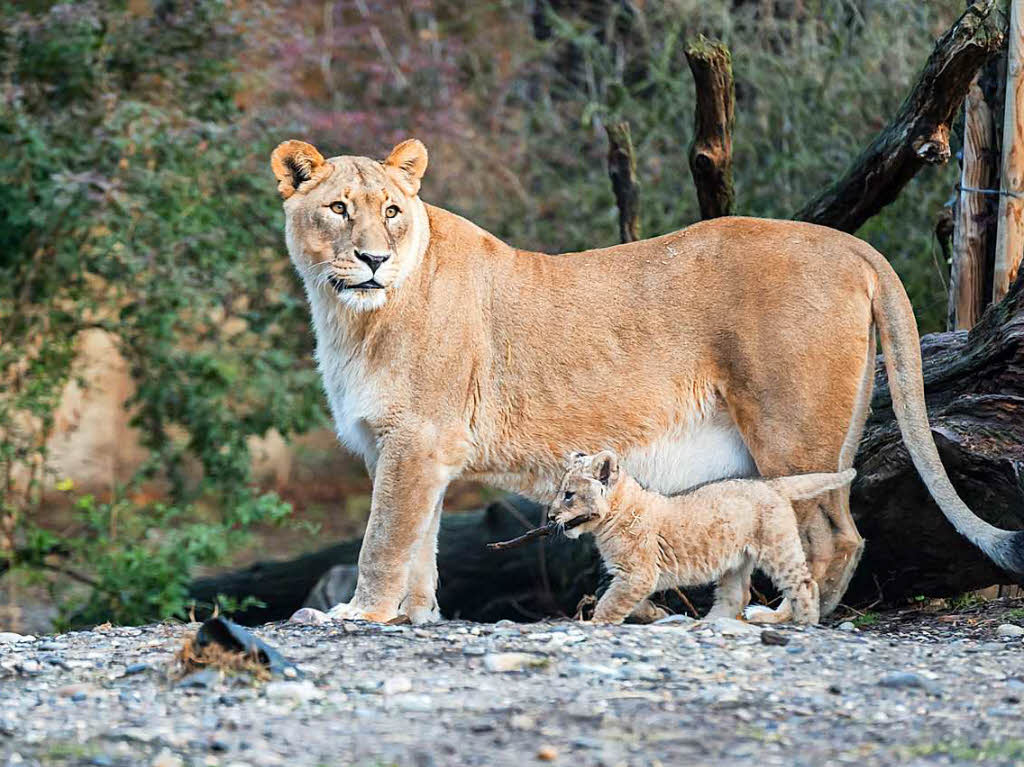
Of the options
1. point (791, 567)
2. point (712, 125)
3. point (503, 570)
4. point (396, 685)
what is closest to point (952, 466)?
point (791, 567)

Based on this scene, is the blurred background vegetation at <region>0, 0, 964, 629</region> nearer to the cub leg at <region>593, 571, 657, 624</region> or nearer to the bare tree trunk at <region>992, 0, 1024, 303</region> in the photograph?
the bare tree trunk at <region>992, 0, 1024, 303</region>

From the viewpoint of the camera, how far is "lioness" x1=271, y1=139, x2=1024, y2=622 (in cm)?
565

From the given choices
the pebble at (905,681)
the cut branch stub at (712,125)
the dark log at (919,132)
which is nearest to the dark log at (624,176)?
the cut branch stub at (712,125)

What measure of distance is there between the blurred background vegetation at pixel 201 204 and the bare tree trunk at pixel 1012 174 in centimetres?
191

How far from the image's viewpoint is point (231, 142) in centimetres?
924

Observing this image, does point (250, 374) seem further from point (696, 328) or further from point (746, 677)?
point (746, 677)

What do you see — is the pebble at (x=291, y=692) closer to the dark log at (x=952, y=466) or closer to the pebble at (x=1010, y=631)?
the pebble at (x=1010, y=631)

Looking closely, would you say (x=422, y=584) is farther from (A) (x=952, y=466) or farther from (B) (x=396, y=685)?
(A) (x=952, y=466)

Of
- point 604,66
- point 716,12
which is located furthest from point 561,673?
point 604,66

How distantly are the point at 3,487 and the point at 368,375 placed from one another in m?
4.36

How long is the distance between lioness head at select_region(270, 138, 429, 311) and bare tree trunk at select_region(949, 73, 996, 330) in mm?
2553

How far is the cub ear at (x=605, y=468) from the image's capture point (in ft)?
18.2

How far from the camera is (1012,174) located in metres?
6.43

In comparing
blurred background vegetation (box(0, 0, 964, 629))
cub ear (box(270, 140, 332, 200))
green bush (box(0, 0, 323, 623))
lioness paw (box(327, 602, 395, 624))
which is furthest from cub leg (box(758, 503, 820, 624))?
green bush (box(0, 0, 323, 623))
